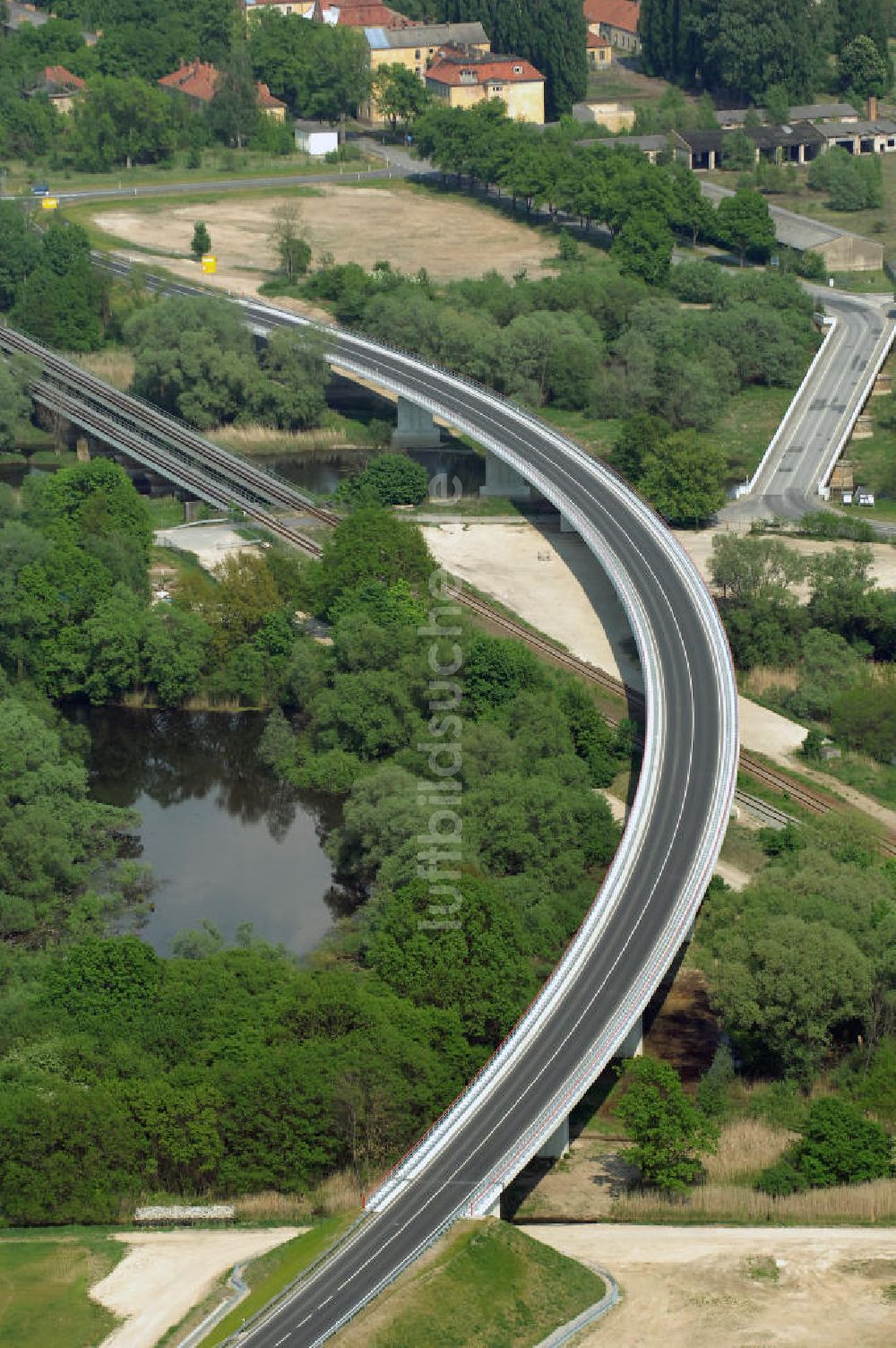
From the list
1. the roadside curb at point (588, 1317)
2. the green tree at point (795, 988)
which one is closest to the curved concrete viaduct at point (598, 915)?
the green tree at point (795, 988)

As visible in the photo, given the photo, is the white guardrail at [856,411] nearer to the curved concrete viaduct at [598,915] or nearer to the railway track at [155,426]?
the curved concrete viaduct at [598,915]

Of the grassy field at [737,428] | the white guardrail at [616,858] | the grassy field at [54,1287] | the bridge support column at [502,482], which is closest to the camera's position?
the grassy field at [54,1287]

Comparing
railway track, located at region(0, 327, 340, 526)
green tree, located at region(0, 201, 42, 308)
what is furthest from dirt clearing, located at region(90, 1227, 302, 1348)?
green tree, located at region(0, 201, 42, 308)

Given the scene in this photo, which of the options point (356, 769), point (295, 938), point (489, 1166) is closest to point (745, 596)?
point (356, 769)

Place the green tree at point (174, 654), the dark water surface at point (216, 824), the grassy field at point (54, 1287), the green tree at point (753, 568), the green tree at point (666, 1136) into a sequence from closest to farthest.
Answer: the grassy field at point (54, 1287), the green tree at point (666, 1136), the dark water surface at point (216, 824), the green tree at point (174, 654), the green tree at point (753, 568)

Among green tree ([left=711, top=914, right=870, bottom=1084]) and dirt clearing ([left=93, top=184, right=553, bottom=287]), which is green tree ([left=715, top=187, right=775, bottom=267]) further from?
green tree ([left=711, top=914, right=870, bottom=1084])

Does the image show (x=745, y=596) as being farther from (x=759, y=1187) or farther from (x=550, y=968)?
(x=759, y=1187)
